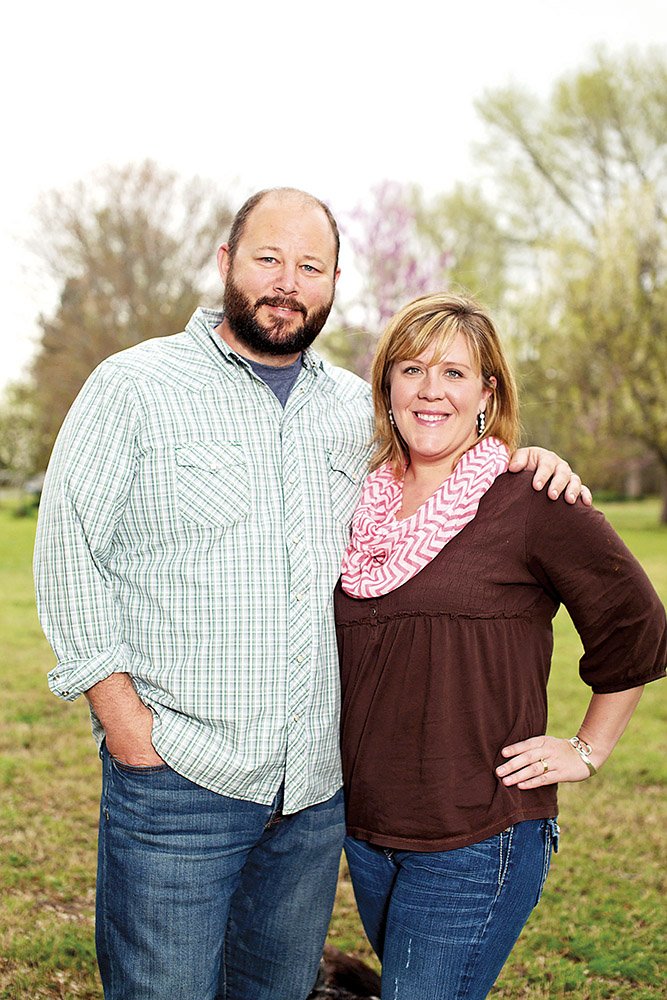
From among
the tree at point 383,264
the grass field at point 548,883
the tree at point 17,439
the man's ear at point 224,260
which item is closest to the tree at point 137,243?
the tree at point 383,264

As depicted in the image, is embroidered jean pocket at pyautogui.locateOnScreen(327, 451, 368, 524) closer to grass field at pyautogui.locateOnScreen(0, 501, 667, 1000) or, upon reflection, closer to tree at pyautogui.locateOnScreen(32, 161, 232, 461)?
grass field at pyautogui.locateOnScreen(0, 501, 667, 1000)

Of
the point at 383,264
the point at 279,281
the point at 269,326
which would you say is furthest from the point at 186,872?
the point at 383,264

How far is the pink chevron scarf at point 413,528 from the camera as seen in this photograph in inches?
101

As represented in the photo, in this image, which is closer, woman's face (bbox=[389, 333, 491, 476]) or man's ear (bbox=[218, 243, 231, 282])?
woman's face (bbox=[389, 333, 491, 476])

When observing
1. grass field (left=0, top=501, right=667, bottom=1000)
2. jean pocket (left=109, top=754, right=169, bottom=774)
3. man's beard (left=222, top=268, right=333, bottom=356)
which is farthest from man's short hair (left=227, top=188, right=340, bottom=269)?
grass field (left=0, top=501, right=667, bottom=1000)

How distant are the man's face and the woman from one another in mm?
682

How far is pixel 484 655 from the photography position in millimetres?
2498

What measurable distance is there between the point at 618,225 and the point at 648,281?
156 centimetres

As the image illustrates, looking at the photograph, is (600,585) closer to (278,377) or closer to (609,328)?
(278,377)

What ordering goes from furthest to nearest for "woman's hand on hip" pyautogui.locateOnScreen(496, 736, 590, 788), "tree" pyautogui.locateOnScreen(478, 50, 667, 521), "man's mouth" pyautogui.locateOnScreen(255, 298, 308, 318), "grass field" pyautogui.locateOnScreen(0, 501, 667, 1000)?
"tree" pyautogui.locateOnScreen(478, 50, 667, 521)
"grass field" pyautogui.locateOnScreen(0, 501, 667, 1000)
"man's mouth" pyautogui.locateOnScreen(255, 298, 308, 318)
"woman's hand on hip" pyautogui.locateOnScreen(496, 736, 590, 788)

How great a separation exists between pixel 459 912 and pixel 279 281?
5.90ft

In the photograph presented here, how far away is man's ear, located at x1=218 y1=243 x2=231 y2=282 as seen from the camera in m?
3.07

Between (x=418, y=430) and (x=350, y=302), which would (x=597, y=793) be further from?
(x=350, y=302)

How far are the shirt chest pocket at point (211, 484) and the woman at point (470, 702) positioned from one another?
1.29ft
